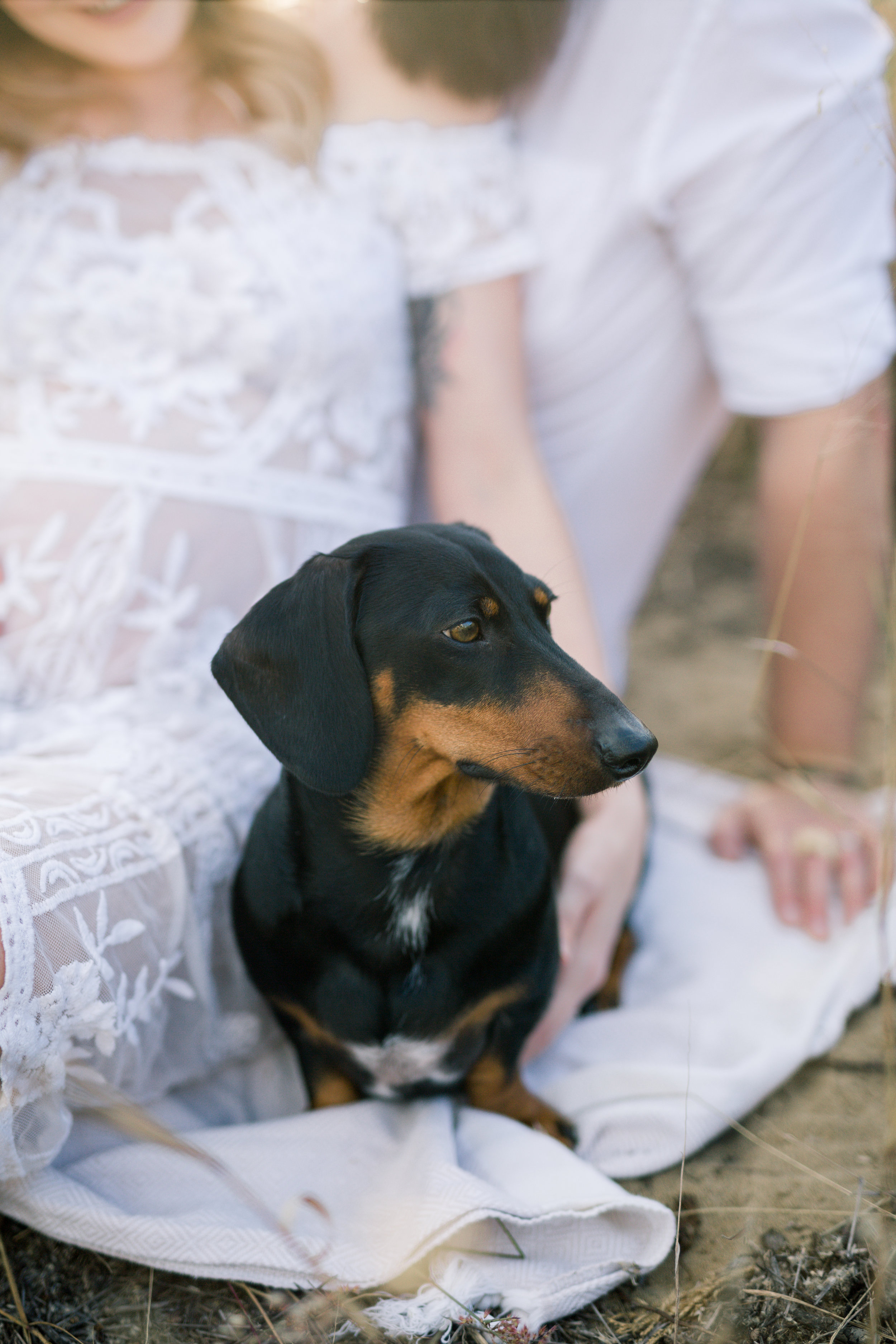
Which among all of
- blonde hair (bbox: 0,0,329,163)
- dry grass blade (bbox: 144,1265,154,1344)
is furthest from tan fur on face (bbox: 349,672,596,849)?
blonde hair (bbox: 0,0,329,163)

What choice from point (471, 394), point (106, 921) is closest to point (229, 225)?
point (471, 394)

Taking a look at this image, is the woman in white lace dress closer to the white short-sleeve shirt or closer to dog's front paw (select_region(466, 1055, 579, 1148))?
the white short-sleeve shirt

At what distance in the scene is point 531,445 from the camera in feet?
6.76

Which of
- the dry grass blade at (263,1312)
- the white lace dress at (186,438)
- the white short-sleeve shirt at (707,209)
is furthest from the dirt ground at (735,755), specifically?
the white short-sleeve shirt at (707,209)

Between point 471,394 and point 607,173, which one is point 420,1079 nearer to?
point 471,394

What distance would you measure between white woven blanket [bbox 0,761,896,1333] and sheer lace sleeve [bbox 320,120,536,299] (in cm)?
150

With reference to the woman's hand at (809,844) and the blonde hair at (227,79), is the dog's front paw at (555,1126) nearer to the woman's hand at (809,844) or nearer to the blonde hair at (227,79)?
the woman's hand at (809,844)

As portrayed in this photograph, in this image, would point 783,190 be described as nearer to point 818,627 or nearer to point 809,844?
point 818,627

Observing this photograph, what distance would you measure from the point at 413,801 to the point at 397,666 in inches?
8.0

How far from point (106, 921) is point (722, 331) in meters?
1.80

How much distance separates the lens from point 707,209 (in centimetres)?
210

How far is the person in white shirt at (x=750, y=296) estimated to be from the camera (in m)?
1.97

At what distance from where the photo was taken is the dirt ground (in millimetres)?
1394

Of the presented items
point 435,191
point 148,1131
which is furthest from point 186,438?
point 148,1131
